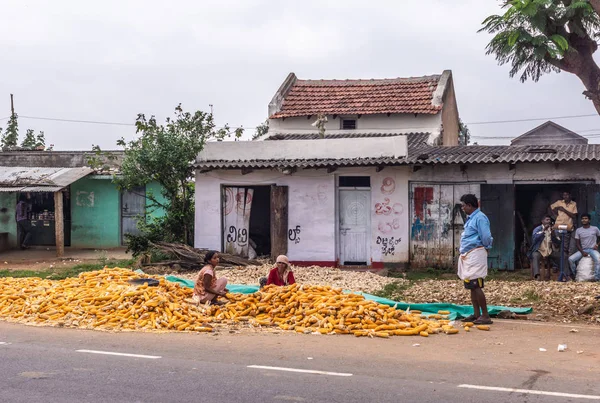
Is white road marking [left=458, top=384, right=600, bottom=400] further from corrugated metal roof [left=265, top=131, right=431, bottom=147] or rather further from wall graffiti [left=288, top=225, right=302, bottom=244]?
corrugated metal roof [left=265, top=131, right=431, bottom=147]

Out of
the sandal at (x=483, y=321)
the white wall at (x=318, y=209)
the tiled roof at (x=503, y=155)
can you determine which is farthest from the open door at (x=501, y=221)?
the sandal at (x=483, y=321)

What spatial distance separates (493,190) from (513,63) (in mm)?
5860

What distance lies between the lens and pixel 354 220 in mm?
18469

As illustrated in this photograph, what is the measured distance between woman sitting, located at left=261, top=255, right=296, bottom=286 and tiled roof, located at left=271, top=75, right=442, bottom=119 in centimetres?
1453

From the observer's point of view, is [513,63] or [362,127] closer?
[513,63]

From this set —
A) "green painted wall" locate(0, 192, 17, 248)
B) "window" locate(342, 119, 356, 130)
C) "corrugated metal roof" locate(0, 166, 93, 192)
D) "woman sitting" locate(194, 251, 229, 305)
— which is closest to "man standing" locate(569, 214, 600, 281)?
"woman sitting" locate(194, 251, 229, 305)

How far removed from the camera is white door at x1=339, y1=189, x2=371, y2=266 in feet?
60.1

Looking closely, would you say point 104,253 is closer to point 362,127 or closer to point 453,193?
point 362,127

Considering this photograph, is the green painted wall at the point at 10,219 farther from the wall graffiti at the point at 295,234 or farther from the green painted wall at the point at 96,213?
the wall graffiti at the point at 295,234

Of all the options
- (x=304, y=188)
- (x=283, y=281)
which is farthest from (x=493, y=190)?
(x=283, y=281)

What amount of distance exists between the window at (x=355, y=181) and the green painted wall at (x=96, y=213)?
367 inches

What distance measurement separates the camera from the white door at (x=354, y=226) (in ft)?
60.1

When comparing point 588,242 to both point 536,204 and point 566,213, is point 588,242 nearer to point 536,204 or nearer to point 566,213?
point 566,213

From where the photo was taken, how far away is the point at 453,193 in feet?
57.7
